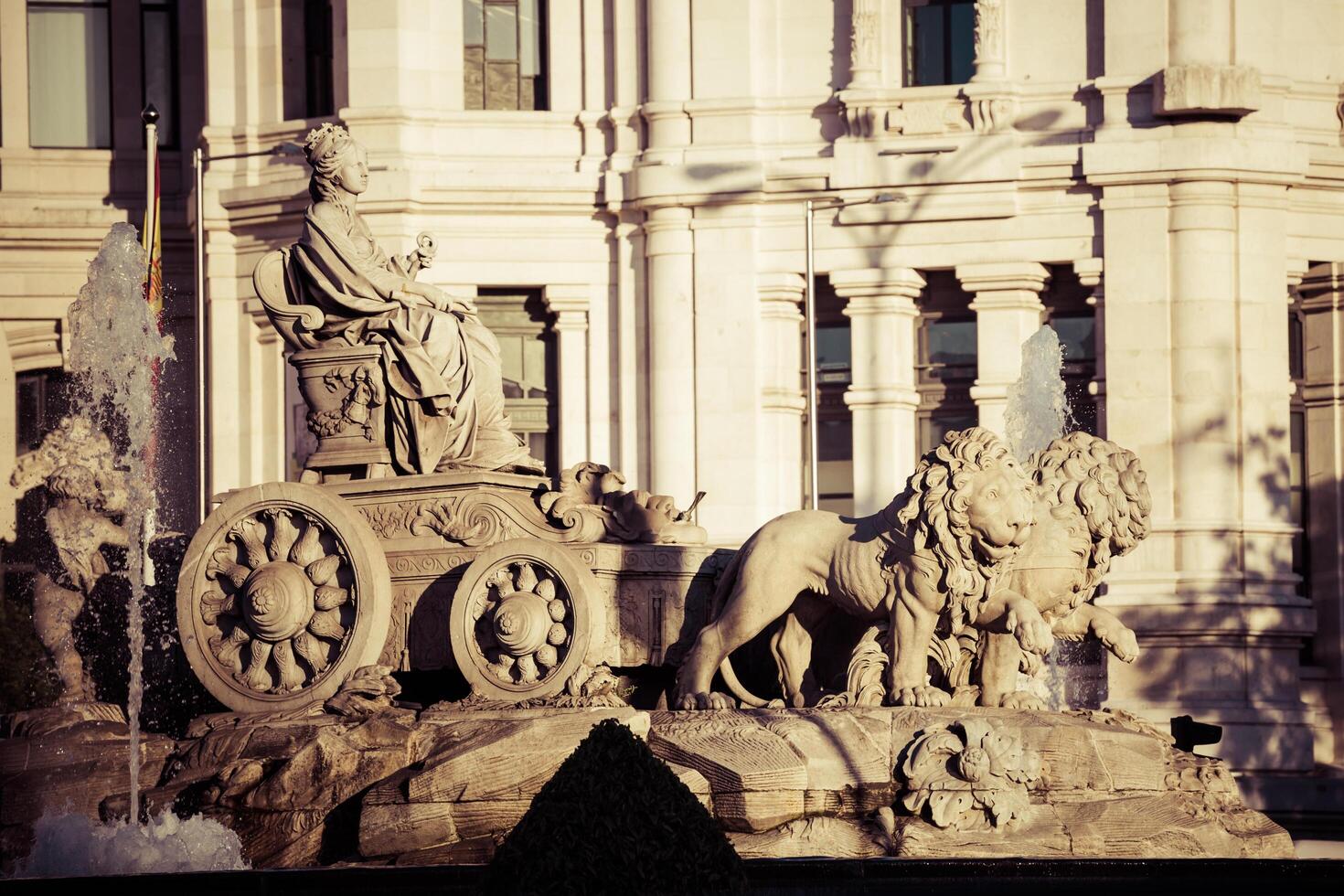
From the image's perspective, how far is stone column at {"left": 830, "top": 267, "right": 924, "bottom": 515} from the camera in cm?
3753

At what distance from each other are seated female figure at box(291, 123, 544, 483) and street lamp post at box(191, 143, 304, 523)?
18.5 meters

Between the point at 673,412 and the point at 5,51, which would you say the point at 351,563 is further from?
the point at 5,51

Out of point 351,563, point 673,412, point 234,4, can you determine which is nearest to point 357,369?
point 351,563

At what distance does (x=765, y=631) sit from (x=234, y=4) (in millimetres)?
23817

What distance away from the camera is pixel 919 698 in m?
16.6

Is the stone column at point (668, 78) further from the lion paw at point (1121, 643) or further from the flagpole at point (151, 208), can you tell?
the lion paw at point (1121, 643)

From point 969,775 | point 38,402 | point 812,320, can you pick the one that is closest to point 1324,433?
point 812,320

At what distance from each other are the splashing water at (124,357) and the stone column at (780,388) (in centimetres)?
751

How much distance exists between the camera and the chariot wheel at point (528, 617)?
1697cm

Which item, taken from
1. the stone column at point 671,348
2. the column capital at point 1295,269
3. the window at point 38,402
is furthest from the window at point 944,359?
the window at point 38,402

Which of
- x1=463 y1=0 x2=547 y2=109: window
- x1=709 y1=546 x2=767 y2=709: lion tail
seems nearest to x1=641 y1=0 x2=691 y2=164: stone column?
x1=463 y1=0 x2=547 y2=109: window

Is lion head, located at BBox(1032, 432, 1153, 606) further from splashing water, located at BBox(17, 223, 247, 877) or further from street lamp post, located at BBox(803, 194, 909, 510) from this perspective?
street lamp post, located at BBox(803, 194, 909, 510)

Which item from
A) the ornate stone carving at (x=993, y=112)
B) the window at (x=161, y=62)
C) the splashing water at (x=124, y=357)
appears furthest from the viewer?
the window at (x=161, y=62)

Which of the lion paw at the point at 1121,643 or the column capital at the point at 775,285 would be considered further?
the column capital at the point at 775,285
